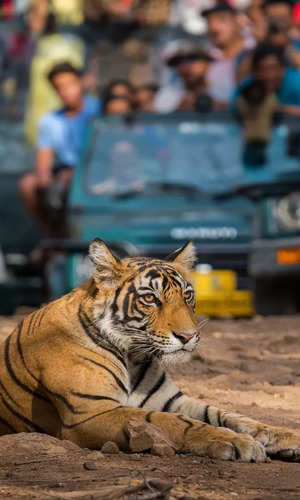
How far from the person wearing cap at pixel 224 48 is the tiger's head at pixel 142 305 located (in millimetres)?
6032

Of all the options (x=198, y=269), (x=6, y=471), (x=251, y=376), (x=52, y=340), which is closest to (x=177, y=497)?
(x=6, y=471)

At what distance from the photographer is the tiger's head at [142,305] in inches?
198

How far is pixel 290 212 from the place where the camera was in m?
9.70

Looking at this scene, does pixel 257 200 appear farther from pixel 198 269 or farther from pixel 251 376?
pixel 251 376

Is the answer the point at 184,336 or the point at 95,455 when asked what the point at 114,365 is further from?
the point at 95,455

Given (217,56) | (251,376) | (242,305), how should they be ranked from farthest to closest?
(217,56) < (242,305) < (251,376)

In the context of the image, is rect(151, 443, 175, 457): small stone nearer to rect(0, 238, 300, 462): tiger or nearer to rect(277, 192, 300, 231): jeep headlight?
rect(0, 238, 300, 462): tiger

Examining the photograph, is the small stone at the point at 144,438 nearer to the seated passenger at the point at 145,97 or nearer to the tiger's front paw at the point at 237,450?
the tiger's front paw at the point at 237,450

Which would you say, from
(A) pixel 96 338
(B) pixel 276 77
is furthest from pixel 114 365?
(B) pixel 276 77

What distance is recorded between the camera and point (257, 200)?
9.99 m

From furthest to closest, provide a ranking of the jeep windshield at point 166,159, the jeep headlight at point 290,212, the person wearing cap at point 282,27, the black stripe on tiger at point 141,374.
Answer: the person wearing cap at point 282,27 < the jeep windshield at point 166,159 < the jeep headlight at point 290,212 < the black stripe on tiger at point 141,374

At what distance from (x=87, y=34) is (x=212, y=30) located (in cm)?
210

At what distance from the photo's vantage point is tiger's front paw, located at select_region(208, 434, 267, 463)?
4691mm

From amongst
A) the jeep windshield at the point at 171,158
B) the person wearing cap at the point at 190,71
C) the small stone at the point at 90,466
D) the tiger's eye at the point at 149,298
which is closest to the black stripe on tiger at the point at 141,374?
the tiger's eye at the point at 149,298
